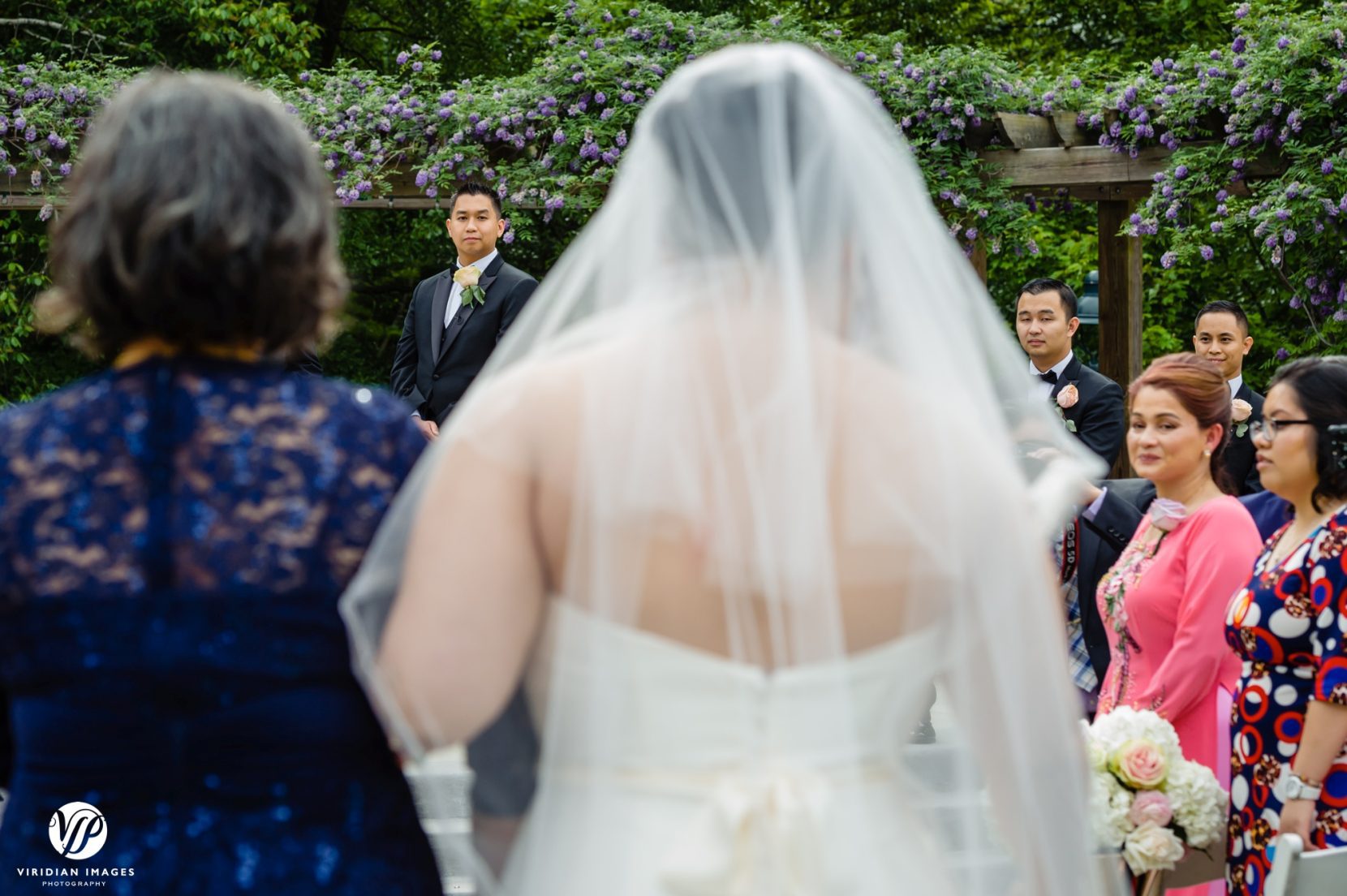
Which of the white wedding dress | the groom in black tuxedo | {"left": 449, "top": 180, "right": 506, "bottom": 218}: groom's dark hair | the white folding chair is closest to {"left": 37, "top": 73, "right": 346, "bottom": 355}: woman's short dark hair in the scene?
the white wedding dress

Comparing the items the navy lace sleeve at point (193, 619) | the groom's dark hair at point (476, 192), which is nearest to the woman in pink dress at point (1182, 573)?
the navy lace sleeve at point (193, 619)

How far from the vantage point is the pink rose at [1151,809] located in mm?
3125

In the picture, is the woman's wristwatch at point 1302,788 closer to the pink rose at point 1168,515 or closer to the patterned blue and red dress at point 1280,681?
the patterned blue and red dress at point 1280,681

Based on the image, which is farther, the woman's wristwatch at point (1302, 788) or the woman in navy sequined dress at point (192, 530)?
the woman's wristwatch at point (1302, 788)

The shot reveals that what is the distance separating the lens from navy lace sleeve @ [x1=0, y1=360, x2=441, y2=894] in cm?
168

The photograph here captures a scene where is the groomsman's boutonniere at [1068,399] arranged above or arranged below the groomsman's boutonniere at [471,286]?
below

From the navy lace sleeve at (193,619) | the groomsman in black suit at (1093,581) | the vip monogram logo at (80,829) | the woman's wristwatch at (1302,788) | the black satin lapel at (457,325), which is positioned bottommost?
the groomsman in black suit at (1093,581)

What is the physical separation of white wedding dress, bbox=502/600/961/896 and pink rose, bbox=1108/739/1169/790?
1596 millimetres

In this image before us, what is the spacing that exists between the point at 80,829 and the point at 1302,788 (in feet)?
8.04

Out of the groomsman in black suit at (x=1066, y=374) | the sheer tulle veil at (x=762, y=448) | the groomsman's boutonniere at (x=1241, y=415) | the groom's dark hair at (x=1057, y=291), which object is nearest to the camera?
the sheer tulle veil at (x=762, y=448)

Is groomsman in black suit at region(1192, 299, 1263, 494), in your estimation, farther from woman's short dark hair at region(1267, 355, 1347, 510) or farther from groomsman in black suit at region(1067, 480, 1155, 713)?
woman's short dark hair at region(1267, 355, 1347, 510)

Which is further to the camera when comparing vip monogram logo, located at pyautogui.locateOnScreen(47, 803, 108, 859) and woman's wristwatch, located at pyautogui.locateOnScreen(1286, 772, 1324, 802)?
woman's wristwatch, located at pyautogui.locateOnScreen(1286, 772, 1324, 802)

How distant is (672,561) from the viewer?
162 centimetres

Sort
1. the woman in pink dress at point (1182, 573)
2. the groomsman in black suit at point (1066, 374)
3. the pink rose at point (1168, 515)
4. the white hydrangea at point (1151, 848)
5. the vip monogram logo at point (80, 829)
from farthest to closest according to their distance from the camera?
the groomsman in black suit at point (1066, 374), the pink rose at point (1168, 515), the woman in pink dress at point (1182, 573), the white hydrangea at point (1151, 848), the vip monogram logo at point (80, 829)
